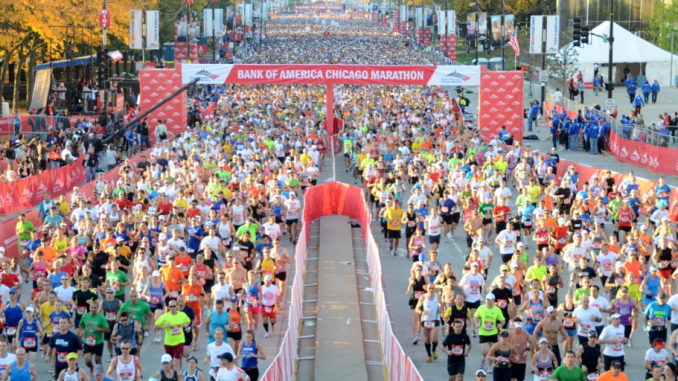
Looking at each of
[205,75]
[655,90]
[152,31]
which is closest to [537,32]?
[655,90]

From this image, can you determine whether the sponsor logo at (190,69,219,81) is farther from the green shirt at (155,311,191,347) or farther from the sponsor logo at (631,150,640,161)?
the green shirt at (155,311,191,347)

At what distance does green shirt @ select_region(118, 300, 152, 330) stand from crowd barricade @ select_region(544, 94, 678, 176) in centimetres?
2176

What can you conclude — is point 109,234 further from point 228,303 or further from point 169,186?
point 169,186

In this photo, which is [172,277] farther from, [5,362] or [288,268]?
[288,268]

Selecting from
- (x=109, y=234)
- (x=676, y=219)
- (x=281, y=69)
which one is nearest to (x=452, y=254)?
(x=676, y=219)

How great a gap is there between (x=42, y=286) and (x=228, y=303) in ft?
8.51

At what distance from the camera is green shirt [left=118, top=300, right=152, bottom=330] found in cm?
1457

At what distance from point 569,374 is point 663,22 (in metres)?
58.3

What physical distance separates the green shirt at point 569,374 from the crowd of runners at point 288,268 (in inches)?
0.6

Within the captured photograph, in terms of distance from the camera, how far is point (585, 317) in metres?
14.4

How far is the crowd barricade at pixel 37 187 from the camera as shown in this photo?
26.7 meters

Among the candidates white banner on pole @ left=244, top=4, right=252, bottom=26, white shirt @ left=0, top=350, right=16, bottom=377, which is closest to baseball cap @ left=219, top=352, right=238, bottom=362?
white shirt @ left=0, top=350, right=16, bottom=377

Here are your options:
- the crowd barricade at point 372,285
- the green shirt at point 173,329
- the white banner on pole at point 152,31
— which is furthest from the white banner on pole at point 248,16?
the green shirt at point 173,329

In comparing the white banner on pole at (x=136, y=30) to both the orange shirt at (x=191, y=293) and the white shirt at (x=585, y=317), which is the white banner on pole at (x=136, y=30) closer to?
the orange shirt at (x=191, y=293)
